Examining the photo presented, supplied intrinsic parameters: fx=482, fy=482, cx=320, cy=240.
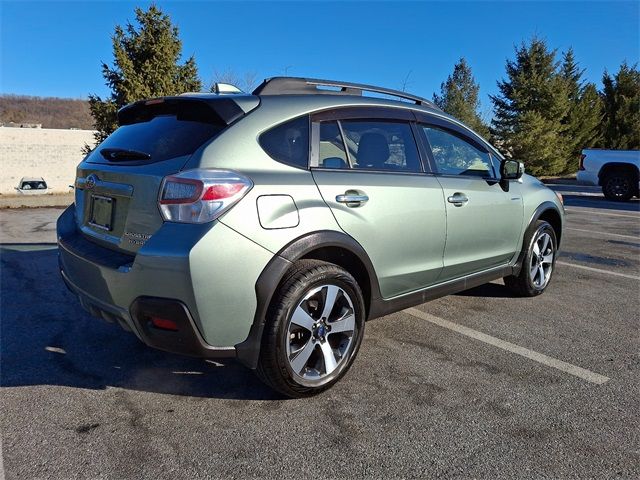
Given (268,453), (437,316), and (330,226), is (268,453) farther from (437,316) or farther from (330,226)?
(437,316)

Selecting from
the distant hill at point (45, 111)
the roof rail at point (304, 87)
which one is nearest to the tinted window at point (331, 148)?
the roof rail at point (304, 87)

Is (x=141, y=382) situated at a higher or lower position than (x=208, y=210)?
lower

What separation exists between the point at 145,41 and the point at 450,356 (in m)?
19.6

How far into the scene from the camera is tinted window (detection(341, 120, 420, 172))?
3.13 metres

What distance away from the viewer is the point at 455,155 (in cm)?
393

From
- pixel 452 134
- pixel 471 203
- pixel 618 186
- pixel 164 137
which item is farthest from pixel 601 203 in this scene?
pixel 164 137

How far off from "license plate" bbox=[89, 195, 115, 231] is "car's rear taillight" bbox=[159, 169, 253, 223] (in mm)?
511

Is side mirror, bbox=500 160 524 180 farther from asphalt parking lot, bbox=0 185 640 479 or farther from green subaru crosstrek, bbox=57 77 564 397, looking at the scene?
asphalt parking lot, bbox=0 185 640 479

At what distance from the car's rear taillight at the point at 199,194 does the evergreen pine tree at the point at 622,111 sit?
3531 centimetres

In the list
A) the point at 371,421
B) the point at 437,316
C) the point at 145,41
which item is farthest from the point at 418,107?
the point at 145,41

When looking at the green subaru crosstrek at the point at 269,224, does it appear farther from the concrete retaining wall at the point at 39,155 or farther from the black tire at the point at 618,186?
the concrete retaining wall at the point at 39,155

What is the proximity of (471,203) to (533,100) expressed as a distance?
2894 centimetres

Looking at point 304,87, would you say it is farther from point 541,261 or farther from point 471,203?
point 541,261

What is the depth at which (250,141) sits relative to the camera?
8.45 ft
